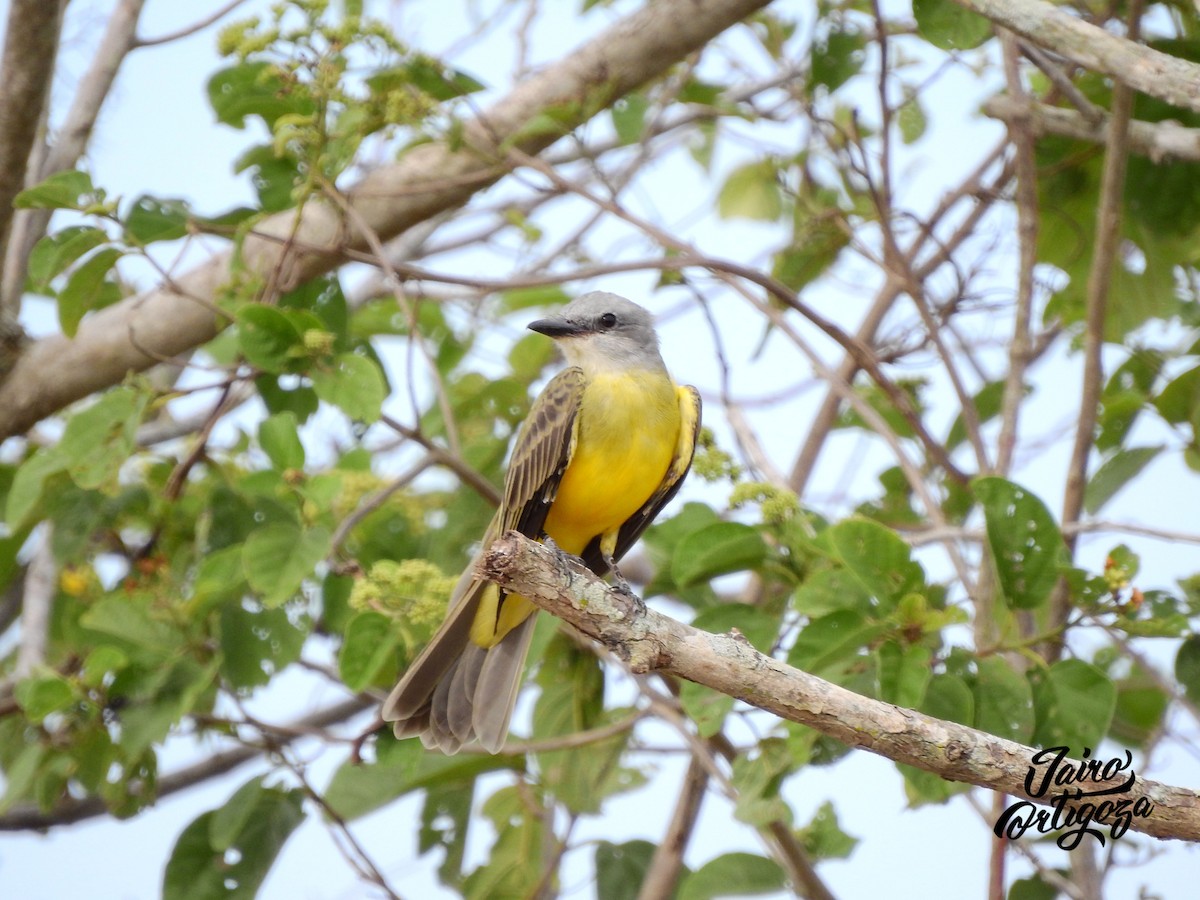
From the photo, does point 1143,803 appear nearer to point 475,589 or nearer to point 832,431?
point 475,589

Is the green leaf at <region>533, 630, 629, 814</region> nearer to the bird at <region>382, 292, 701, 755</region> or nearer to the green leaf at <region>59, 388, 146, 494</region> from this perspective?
the bird at <region>382, 292, 701, 755</region>

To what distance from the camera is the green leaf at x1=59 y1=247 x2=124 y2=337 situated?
4.47 metres

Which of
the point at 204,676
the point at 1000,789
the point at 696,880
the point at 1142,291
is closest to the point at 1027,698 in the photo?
the point at 1000,789

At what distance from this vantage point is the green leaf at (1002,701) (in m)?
3.70

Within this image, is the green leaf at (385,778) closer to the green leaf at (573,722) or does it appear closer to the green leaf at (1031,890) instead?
the green leaf at (573,722)

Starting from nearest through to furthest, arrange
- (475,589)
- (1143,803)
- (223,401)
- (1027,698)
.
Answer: (1143,803) → (1027,698) → (475,589) → (223,401)

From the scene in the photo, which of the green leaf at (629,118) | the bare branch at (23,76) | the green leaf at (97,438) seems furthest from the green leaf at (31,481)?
the green leaf at (629,118)

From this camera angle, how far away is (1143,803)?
9.31 feet

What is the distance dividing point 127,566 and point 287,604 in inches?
53.9

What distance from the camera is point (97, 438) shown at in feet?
14.6

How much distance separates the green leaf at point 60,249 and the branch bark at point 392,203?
2.28ft

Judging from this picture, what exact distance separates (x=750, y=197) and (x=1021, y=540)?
155 inches

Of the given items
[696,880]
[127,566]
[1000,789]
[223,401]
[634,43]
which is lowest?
[127,566]

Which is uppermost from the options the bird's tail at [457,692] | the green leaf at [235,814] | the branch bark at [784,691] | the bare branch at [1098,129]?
the bare branch at [1098,129]
